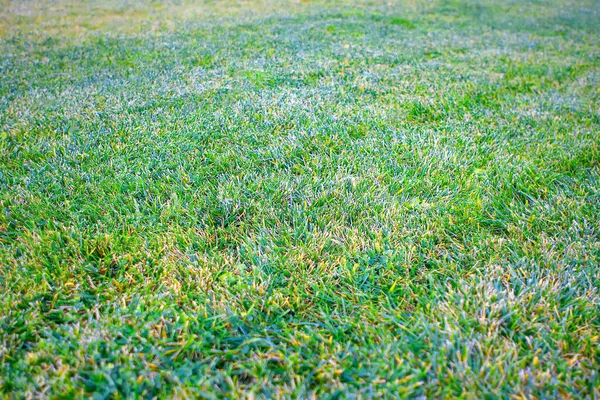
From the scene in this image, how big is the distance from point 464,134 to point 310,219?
6.39 feet

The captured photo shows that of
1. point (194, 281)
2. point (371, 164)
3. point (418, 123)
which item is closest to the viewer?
point (194, 281)

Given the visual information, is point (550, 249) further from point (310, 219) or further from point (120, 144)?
point (120, 144)

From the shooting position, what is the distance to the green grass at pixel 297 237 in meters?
1.52

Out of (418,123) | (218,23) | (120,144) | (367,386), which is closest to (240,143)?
(120,144)

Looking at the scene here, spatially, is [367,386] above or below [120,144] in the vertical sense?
below

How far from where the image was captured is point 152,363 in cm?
151

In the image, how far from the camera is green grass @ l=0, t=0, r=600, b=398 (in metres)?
1.52

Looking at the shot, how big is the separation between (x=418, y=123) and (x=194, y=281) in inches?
108

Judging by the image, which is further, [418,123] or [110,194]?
[418,123]

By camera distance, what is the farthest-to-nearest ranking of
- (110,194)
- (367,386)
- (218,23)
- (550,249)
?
(218,23)
(110,194)
(550,249)
(367,386)

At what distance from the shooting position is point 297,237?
7.29 ft

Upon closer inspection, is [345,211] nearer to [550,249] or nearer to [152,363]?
[550,249]

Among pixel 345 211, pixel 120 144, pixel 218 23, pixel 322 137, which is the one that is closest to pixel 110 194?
pixel 120 144

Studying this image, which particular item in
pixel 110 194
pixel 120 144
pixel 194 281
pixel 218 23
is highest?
pixel 218 23
